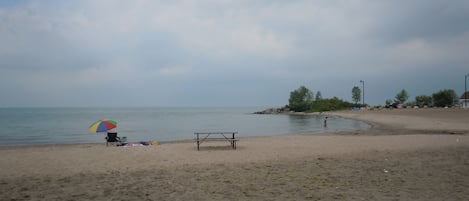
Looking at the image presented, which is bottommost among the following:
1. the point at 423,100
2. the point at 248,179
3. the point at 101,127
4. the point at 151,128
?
the point at 151,128

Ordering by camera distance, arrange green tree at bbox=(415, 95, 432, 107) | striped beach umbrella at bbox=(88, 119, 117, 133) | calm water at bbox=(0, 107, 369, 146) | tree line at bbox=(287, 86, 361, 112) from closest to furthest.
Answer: striped beach umbrella at bbox=(88, 119, 117, 133) → calm water at bbox=(0, 107, 369, 146) → green tree at bbox=(415, 95, 432, 107) → tree line at bbox=(287, 86, 361, 112)

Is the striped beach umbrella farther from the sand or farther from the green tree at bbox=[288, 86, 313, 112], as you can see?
the green tree at bbox=[288, 86, 313, 112]

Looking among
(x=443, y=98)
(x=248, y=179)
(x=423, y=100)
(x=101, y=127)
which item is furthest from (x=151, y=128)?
(x=423, y=100)

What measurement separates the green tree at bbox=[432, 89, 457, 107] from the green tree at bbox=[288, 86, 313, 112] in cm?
3559

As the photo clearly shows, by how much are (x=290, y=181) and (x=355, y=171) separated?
211cm

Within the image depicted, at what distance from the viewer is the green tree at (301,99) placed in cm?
10913

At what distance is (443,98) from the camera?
83938mm

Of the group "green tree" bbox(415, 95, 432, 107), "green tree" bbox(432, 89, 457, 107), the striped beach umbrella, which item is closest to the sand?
the striped beach umbrella

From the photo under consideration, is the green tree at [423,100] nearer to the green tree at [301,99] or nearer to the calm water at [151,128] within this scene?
the green tree at [301,99]

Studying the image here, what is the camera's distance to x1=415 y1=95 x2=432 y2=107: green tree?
291 ft

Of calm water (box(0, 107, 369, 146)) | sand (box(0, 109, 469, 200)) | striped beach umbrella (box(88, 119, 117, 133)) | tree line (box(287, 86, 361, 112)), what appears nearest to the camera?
sand (box(0, 109, 469, 200))

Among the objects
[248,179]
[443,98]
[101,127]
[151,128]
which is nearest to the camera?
[248,179]

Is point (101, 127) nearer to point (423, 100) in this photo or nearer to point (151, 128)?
point (151, 128)

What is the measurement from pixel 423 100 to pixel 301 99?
116 feet
